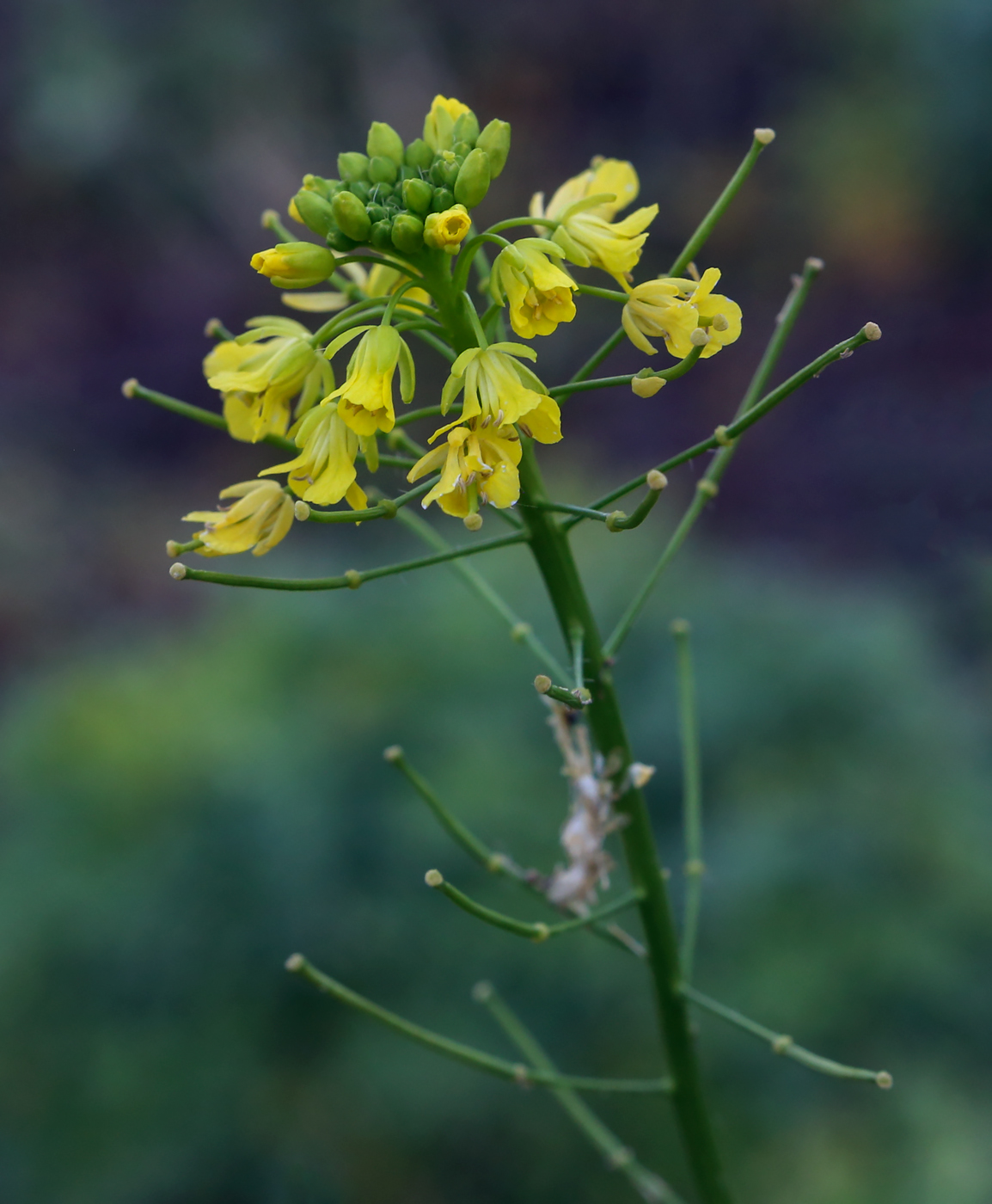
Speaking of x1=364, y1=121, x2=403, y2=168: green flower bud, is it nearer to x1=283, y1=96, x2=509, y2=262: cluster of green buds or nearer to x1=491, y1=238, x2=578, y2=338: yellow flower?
x1=283, y1=96, x2=509, y2=262: cluster of green buds

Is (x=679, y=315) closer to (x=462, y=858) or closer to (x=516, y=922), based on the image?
(x=516, y=922)

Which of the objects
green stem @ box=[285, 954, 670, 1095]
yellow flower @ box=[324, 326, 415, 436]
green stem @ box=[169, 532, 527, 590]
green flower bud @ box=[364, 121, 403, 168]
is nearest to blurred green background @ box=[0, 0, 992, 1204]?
green stem @ box=[285, 954, 670, 1095]

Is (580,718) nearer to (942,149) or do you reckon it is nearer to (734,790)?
(734,790)

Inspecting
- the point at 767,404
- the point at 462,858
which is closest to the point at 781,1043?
the point at 767,404

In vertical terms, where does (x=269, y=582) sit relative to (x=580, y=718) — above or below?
above

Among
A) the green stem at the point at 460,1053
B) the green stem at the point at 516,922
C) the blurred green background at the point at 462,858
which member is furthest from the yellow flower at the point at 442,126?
the blurred green background at the point at 462,858

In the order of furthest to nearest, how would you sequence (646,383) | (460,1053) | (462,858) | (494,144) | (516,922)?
(462,858)
(460,1053)
(516,922)
(494,144)
(646,383)

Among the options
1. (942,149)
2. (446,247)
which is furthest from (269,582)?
(942,149)
